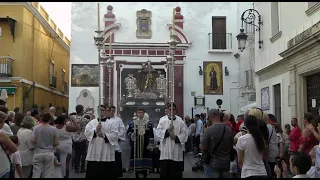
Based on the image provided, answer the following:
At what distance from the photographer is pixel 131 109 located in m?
22.5

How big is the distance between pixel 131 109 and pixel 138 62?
11.0ft

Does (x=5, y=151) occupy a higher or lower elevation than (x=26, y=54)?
lower

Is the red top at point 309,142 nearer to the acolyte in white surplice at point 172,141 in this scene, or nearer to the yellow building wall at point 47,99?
the acolyte in white surplice at point 172,141

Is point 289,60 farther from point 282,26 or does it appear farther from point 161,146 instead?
point 161,146

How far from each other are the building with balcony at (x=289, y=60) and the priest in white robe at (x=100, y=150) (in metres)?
5.20

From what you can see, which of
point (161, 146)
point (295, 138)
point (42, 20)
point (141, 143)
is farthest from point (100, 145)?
point (42, 20)

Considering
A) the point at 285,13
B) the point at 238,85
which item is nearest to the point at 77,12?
the point at 238,85

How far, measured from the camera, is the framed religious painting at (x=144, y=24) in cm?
2489

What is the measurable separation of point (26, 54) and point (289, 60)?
15.7 meters

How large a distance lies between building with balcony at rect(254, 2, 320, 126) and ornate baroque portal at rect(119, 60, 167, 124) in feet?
23.7

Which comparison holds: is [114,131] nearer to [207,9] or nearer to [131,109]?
[131,109]

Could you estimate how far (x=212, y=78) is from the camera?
24688mm

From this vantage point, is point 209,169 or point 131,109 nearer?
point 209,169

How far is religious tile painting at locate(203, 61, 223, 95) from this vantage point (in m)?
24.7
